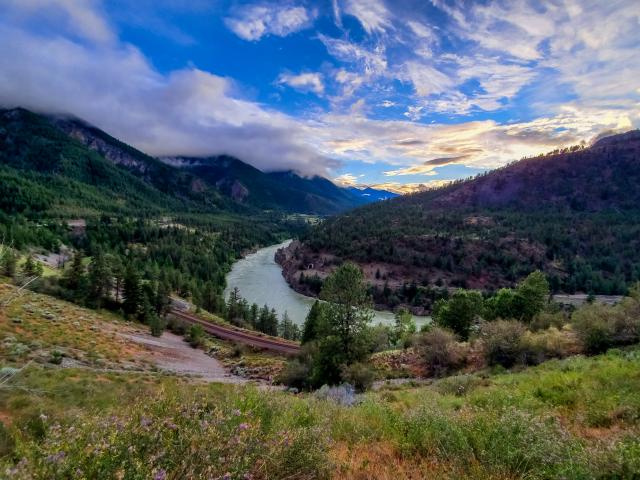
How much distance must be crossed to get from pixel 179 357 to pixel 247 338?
1246cm

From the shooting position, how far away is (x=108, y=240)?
371 ft

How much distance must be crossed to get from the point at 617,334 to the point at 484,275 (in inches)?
3018

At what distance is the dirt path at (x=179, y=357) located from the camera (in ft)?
101

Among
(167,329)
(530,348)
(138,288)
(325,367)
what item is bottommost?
(167,329)

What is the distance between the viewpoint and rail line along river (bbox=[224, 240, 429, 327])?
241 feet

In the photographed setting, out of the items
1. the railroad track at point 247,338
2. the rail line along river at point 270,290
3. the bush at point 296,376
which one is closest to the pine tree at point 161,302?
the railroad track at point 247,338

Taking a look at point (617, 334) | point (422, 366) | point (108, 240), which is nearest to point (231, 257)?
point (108, 240)

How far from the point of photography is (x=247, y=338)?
46.8m

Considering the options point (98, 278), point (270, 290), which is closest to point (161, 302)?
point (98, 278)

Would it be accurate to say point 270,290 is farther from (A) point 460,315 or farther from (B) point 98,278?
(A) point 460,315

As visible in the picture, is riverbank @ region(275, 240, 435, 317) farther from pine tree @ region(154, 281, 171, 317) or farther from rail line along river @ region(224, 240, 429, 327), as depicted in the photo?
pine tree @ region(154, 281, 171, 317)

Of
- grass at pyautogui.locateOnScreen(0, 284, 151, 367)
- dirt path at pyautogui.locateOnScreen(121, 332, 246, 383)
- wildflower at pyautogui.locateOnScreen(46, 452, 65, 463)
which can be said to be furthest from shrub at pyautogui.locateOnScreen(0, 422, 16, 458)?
dirt path at pyautogui.locateOnScreen(121, 332, 246, 383)

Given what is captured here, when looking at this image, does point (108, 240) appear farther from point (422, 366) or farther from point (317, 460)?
point (317, 460)

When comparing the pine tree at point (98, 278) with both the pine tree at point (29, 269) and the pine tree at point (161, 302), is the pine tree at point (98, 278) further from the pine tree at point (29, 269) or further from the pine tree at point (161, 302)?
the pine tree at point (161, 302)
